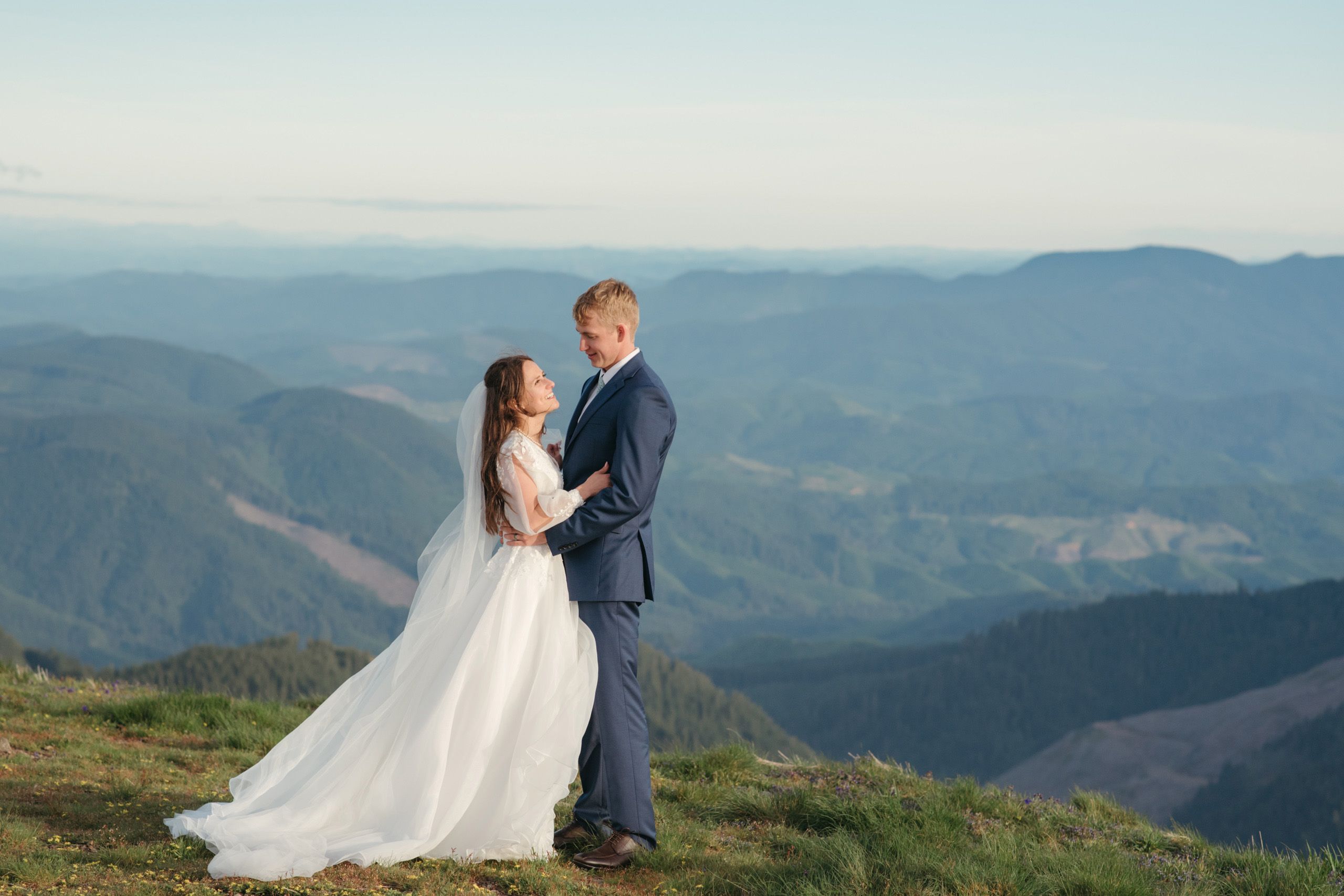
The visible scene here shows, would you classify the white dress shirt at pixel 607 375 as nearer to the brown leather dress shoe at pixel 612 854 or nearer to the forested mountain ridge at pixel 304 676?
the brown leather dress shoe at pixel 612 854

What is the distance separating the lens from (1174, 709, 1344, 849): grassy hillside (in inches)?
4299

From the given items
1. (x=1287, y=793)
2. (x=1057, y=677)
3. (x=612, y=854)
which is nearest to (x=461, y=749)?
(x=612, y=854)

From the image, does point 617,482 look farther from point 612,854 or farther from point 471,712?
point 612,854

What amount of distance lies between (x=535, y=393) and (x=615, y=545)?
1.11m

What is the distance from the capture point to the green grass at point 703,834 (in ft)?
20.6

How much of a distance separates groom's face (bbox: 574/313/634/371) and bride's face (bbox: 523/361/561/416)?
38cm

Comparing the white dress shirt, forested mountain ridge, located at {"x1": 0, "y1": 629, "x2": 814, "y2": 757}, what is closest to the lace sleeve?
the white dress shirt

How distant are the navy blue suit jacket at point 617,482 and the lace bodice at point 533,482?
8cm

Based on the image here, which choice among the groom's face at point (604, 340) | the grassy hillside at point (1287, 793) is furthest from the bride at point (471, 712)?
the grassy hillside at point (1287, 793)

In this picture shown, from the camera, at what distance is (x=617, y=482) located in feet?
22.6

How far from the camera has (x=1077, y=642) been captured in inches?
7525

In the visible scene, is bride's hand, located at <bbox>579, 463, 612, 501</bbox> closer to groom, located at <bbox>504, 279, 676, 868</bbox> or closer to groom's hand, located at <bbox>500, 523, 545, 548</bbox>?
groom, located at <bbox>504, 279, 676, 868</bbox>

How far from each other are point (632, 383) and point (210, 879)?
372 cm

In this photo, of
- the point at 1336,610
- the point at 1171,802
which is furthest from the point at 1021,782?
the point at 1336,610
